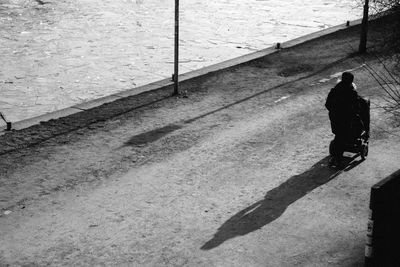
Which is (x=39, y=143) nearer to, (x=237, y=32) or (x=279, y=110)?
(x=279, y=110)

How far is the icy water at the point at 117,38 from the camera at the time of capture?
52.0 ft

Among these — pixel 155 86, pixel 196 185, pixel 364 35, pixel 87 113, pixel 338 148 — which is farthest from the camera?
pixel 364 35

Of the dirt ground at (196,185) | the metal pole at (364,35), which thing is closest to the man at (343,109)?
the dirt ground at (196,185)

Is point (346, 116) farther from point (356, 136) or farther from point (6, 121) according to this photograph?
point (6, 121)

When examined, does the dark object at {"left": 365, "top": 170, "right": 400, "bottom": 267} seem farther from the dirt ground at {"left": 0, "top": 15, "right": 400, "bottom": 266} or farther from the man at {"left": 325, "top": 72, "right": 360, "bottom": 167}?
the man at {"left": 325, "top": 72, "right": 360, "bottom": 167}

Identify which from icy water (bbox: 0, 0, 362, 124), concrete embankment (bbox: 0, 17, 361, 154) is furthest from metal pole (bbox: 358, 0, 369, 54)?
concrete embankment (bbox: 0, 17, 361, 154)

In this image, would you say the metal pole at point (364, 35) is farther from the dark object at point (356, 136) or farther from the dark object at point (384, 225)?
the dark object at point (384, 225)

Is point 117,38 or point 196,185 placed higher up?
point 117,38

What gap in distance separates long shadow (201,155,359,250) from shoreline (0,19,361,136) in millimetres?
5506

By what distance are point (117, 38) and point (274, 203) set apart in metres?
11.9

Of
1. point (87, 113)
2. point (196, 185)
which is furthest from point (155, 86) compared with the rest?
point (196, 185)

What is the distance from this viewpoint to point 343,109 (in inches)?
426

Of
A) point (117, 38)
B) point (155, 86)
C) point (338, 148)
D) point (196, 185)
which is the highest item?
point (338, 148)

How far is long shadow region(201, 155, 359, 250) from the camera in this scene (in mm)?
8977
